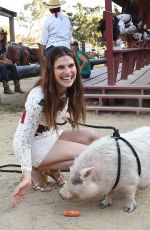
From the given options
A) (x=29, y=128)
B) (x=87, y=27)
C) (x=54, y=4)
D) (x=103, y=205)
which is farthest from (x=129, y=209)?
(x=87, y=27)

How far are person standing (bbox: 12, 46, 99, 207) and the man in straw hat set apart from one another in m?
3.03

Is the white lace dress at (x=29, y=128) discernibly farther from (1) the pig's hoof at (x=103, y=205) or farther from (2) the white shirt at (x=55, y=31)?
(2) the white shirt at (x=55, y=31)

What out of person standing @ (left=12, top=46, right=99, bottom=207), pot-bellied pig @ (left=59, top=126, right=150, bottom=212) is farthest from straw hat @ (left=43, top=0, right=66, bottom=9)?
pot-bellied pig @ (left=59, top=126, right=150, bottom=212)

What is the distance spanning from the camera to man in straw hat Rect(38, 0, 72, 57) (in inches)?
247

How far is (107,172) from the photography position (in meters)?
2.94

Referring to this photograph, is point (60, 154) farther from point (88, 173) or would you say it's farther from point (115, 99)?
point (115, 99)

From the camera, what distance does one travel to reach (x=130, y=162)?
9.82 feet

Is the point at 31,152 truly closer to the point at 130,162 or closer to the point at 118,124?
the point at 130,162

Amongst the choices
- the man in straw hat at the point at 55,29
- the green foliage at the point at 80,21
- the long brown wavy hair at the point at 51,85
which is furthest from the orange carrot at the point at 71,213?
the green foliage at the point at 80,21

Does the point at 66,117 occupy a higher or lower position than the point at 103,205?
higher

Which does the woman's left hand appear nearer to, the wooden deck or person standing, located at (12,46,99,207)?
person standing, located at (12,46,99,207)

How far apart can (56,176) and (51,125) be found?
647 mm

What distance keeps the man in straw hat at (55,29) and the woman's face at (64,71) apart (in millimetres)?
3209

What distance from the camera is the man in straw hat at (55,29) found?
247 inches
